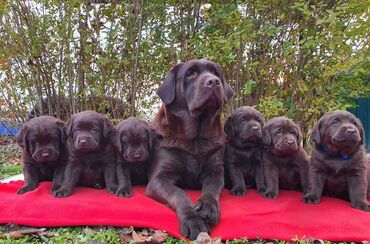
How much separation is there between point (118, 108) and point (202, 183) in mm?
3743

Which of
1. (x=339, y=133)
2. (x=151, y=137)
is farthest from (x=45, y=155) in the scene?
(x=339, y=133)

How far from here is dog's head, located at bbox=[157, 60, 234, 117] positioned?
4.09m

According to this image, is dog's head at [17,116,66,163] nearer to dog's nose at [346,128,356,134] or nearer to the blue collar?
the blue collar

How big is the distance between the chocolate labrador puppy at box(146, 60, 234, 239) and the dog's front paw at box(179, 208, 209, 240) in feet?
2.08

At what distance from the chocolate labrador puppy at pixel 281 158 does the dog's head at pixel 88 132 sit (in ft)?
5.35

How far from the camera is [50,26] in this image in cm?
722

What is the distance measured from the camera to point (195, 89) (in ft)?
13.8

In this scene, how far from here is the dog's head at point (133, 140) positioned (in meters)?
4.30

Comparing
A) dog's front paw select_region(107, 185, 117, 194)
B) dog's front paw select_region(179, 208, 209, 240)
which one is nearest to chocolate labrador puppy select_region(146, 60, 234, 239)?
dog's front paw select_region(107, 185, 117, 194)

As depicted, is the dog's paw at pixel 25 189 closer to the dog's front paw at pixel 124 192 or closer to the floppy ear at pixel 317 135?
the dog's front paw at pixel 124 192

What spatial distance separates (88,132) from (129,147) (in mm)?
427

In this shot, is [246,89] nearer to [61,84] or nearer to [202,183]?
[202,183]

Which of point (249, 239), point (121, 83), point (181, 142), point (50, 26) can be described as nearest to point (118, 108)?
point (121, 83)

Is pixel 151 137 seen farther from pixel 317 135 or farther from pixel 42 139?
pixel 317 135
